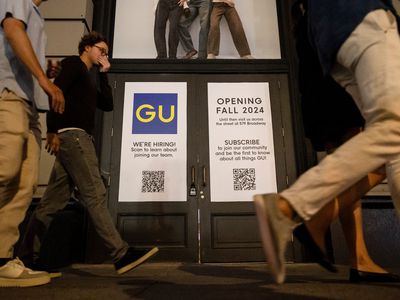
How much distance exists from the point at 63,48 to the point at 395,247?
390 centimetres

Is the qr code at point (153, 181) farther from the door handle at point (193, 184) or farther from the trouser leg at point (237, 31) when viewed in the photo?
the trouser leg at point (237, 31)

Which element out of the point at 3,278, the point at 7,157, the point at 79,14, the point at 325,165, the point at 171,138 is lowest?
the point at 3,278

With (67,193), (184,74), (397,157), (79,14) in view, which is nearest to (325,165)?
(397,157)

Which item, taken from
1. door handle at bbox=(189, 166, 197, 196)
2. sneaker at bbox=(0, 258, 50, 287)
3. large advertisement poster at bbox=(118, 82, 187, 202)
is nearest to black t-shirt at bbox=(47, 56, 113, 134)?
sneaker at bbox=(0, 258, 50, 287)

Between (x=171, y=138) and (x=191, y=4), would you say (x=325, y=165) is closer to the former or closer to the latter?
(x=171, y=138)

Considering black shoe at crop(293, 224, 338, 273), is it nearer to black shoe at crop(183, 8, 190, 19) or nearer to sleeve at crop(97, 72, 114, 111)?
sleeve at crop(97, 72, 114, 111)

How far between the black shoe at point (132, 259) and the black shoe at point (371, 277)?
1.08 meters

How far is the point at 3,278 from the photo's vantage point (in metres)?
1.97

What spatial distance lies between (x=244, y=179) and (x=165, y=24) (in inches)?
85.3

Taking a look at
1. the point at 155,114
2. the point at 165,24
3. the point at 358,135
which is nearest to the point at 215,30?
the point at 165,24

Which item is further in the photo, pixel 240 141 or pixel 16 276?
pixel 240 141

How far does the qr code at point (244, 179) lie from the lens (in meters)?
4.07

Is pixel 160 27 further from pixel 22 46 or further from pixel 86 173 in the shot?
pixel 22 46

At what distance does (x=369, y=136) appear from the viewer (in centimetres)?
121
